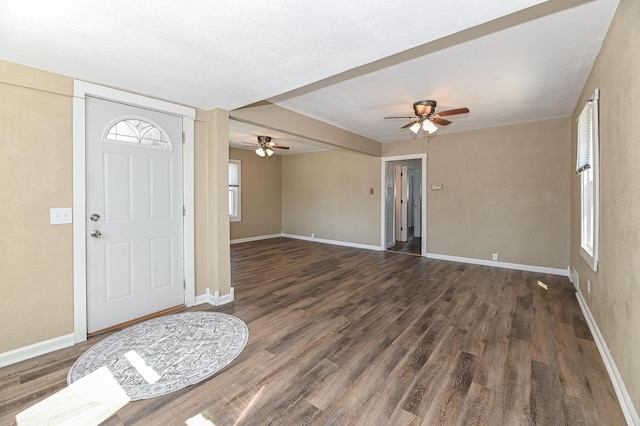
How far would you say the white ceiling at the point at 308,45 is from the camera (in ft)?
5.23

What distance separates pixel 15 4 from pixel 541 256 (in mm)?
6642

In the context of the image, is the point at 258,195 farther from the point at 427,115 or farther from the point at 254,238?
Result: the point at 427,115

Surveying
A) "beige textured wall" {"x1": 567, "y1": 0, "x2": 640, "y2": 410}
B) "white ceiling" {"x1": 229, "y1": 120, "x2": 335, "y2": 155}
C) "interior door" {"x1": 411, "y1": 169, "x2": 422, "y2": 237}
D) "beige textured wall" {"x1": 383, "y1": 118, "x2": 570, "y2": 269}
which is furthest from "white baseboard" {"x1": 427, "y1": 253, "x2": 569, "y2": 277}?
"interior door" {"x1": 411, "y1": 169, "x2": 422, "y2": 237}

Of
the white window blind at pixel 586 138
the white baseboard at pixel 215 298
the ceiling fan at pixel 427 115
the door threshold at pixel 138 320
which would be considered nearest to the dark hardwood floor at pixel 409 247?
the ceiling fan at pixel 427 115

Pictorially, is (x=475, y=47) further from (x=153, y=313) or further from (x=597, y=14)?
(x=153, y=313)

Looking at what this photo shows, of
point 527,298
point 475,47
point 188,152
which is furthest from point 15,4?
point 527,298

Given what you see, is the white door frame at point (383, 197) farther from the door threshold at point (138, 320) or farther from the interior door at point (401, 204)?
the door threshold at point (138, 320)

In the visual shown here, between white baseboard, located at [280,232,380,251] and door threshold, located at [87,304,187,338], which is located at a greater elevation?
white baseboard, located at [280,232,380,251]

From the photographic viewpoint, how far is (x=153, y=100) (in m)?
2.90

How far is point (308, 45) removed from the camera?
1961 millimetres

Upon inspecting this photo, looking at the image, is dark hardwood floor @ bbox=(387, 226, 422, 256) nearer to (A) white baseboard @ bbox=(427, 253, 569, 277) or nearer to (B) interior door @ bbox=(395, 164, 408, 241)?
(B) interior door @ bbox=(395, 164, 408, 241)

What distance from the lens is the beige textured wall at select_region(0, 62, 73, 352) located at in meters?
2.17

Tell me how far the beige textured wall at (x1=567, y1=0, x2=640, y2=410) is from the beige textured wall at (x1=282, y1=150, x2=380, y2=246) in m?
4.52

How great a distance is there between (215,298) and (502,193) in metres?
5.12
